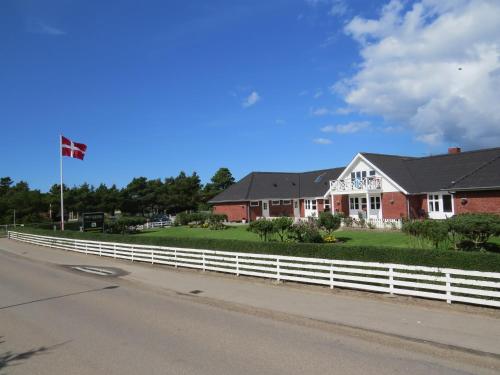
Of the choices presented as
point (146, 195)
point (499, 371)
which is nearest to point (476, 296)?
point (499, 371)

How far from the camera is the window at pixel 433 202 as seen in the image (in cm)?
3304

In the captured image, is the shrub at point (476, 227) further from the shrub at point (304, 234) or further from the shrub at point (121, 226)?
the shrub at point (121, 226)

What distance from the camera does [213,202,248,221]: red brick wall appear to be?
158 feet

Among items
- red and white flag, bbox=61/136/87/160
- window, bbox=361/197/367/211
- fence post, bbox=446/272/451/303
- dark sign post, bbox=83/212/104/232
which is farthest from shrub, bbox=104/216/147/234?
fence post, bbox=446/272/451/303

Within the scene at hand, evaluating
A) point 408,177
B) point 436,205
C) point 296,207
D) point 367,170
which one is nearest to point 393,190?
point 408,177

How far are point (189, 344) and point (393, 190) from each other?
30188mm

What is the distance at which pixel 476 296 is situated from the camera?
9.93 meters

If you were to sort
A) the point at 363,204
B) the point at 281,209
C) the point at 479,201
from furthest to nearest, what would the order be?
the point at 281,209
the point at 363,204
the point at 479,201

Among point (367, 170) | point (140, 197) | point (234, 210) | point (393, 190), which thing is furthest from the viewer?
point (140, 197)

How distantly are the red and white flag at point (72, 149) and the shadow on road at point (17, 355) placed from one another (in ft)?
96.2

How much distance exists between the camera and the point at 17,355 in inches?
280

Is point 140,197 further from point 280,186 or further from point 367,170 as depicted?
point 367,170

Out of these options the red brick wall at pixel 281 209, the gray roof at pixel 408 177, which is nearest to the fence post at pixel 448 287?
the gray roof at pixel 408 177

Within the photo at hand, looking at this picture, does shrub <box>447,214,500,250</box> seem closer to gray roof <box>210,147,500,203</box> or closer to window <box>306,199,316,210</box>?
gray roof <box>210,147,500,203</box>
